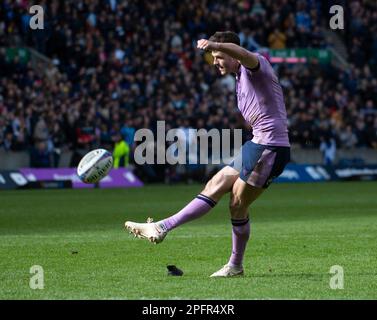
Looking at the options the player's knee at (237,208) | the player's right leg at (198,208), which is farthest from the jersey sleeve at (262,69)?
the player's knee at (237,208)

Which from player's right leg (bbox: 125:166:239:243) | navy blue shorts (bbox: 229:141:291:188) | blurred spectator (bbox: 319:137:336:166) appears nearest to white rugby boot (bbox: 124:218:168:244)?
player's right leg (bbox: 125:166:239:243)

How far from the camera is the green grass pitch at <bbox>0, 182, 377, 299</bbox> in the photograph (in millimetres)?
9867

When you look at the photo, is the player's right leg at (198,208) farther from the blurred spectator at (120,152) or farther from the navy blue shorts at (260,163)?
the blurred spectator at (120,152)

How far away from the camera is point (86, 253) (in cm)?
1366

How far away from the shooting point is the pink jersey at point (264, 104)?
435 inches

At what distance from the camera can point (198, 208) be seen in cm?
1114

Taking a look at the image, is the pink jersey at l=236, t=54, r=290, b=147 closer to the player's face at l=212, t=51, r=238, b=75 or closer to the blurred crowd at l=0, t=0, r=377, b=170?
the player's face at l=212, t=51, r=238, b=75

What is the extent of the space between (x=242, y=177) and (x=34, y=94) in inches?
877

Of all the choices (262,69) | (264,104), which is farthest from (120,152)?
(262,69)

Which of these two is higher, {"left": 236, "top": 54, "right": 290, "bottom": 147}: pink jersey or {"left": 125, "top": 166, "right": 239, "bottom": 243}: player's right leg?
{"left": 236, "top": 54, "right": 290, "bottom": 147}: pink jersey

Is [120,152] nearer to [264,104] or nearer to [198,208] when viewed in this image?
[198,208]

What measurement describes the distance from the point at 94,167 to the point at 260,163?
266 cm

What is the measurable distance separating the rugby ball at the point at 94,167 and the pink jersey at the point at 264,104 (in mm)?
2489

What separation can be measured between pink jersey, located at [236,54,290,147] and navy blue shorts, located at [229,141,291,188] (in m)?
0.08
